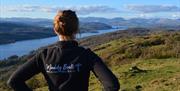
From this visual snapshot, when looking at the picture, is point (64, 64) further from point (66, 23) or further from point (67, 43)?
point (66, 23)

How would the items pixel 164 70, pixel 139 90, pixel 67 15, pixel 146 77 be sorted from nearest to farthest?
pixel 67 15 < pixel 139 90 < pixel 146 77 < pixel 164 70

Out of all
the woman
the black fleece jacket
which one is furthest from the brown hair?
the black fleece jacket

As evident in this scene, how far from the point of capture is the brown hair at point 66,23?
4.54m

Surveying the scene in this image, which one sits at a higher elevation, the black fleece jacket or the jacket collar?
the jacket collar

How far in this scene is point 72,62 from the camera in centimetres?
455

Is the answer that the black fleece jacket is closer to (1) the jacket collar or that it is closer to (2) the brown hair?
(1) the jacket collar

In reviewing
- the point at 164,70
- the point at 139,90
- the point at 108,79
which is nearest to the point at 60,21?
the point at 108,79

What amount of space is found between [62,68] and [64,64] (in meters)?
0.05

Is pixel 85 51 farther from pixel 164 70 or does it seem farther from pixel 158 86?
pixel 164 70

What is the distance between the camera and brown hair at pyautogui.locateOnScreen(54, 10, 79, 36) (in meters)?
4.54

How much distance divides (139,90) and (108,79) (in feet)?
44.2

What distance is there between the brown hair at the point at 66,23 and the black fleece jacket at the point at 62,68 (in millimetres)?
113

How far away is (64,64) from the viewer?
4559mm

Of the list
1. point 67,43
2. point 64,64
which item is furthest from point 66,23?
point 64,64
